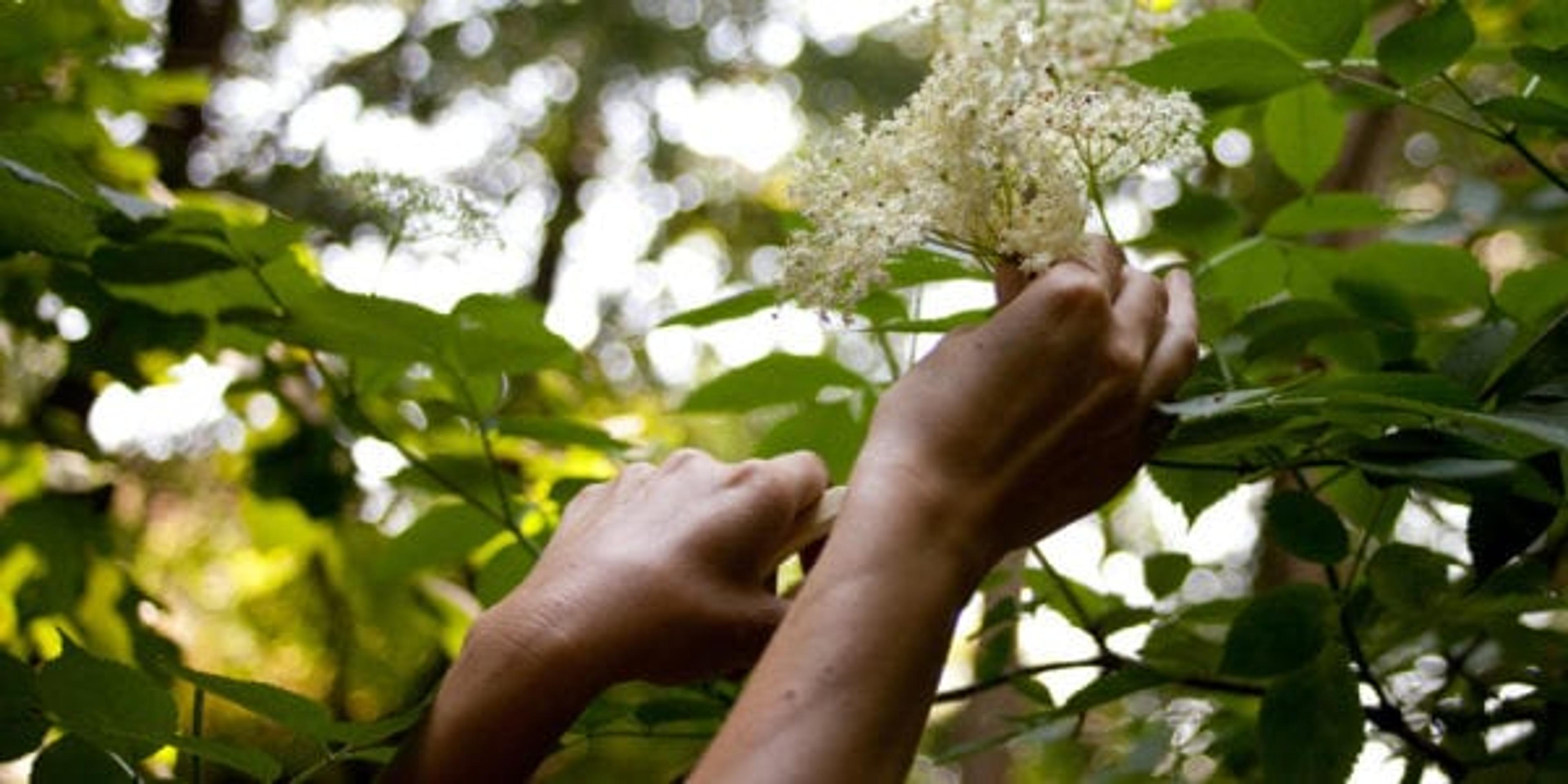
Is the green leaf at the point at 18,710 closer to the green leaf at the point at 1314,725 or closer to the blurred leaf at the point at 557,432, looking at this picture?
the blurred leaf at the point at 557,432

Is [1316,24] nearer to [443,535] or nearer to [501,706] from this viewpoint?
[501,706]

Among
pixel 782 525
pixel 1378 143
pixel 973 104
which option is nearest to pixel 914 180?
pixel 973 104

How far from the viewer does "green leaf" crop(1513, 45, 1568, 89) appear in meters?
0.68

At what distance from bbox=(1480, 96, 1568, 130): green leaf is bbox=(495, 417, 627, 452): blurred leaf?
0.49 meters

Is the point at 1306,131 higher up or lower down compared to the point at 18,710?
higher up

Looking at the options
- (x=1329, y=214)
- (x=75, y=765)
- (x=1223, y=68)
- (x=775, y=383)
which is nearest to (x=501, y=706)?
(x=75, y=765)

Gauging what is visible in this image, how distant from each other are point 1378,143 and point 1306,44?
3.73 feet

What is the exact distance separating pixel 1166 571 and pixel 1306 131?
27 centimetres

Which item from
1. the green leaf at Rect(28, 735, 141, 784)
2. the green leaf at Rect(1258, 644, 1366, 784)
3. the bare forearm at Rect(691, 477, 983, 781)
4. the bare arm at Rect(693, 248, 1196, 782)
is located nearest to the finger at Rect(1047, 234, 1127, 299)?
the bare arm at Rect(693, 248, 1196, 782)

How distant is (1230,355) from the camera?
2.81ft

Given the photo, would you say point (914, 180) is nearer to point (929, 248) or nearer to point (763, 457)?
point (929, 248)

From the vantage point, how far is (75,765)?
0.70 metres

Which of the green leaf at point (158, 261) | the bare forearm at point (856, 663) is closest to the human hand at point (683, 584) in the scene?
the bare forearm at point (856, 663)

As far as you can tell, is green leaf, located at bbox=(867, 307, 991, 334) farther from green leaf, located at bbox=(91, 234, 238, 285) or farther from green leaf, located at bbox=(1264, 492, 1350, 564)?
green leaf, located at bbox=(91, 234, 238, 285)
